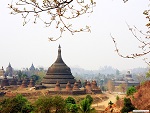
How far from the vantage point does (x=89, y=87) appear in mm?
55250

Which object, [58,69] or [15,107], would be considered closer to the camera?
[15,107]

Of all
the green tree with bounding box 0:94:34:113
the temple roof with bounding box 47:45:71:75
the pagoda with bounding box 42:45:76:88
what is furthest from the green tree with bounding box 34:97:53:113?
the temple roof with bounding box 47:45:71:75

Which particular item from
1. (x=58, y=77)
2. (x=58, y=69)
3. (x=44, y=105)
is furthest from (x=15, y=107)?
(x=58, y=69)

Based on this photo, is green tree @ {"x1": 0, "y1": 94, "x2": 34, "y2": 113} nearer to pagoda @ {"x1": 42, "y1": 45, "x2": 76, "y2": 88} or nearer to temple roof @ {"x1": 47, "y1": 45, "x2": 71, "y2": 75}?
pagoda @ {"x1": 42, "y1": 45, "x2": 76, "y2": 88}

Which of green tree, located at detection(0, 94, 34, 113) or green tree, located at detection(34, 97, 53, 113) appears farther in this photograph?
green tree, located at detection(0, 94, 34, 113)

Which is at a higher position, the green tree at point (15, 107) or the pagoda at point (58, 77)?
the pagoda at point (58, 77)

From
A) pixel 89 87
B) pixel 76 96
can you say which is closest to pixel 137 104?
pixel 76 96

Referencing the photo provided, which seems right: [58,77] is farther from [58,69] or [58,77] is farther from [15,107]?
[15,107]

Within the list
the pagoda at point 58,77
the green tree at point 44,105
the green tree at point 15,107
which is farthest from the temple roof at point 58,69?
the green tree at point 44,105

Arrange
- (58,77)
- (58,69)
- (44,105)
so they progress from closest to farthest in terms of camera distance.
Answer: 1. (44,105)
2. (58,77)
3. (58,69)

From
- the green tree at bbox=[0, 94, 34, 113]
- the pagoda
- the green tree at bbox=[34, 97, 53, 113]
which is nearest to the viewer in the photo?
the green tree at bbox=[34, 97, 53, 113]

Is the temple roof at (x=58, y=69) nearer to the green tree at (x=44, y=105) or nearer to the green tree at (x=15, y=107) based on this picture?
the green tree at (x=15, y=107)

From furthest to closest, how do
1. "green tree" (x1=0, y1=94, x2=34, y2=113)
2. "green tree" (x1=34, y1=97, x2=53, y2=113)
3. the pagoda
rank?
the pagoda < "green tree" (x1=0, y1=94, x2=34, y2=113) < "green tree" (x1=34, y1=97, x2=53, y2=113)

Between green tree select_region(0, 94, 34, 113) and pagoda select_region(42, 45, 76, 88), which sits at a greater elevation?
pagoda select_region(42, 45, 76, 88)
